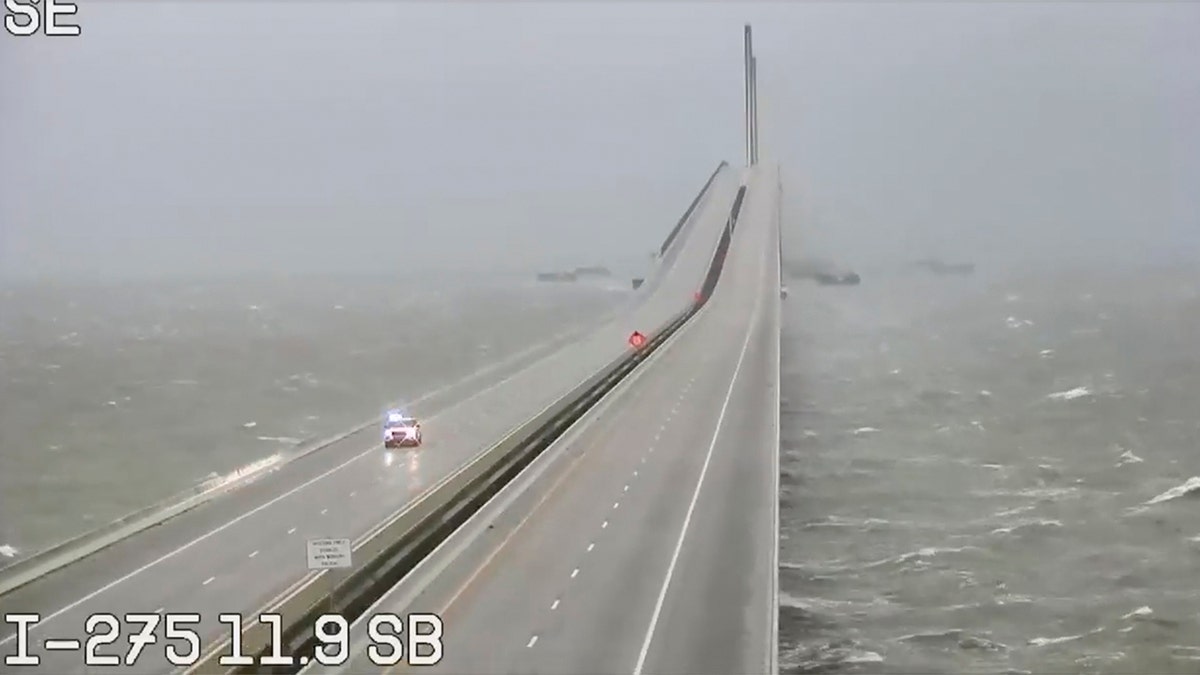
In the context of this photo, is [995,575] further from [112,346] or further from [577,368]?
[112,346]

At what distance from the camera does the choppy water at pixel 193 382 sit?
39.1m

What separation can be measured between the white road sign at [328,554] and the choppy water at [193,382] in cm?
1884

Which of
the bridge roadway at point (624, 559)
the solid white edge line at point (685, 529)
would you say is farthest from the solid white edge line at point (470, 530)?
the solid white edge line at point (685, 529)

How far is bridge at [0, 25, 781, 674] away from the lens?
638 inches

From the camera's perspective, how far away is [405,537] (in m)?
20.5

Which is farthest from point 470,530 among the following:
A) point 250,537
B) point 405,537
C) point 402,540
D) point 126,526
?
point 126,526

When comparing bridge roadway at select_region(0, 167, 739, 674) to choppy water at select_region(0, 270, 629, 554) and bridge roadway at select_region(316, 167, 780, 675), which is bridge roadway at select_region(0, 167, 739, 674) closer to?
bridge roadway at select_region(316, 167, 780, 675)

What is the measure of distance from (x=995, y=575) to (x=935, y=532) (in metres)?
3.80

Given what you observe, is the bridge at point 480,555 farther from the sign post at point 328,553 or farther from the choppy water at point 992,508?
the choppy water at point 992,508

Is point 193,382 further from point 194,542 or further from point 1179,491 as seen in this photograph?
point 1179,491

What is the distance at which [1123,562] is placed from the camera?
1148 inches

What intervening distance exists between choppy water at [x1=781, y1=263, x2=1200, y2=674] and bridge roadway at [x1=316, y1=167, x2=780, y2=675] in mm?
2529

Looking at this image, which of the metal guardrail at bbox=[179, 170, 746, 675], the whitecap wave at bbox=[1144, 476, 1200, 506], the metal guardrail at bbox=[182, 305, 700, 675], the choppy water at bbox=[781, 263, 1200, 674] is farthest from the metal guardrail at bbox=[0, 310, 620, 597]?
the whitecap wave at bbox=[1144, 476, 1200, 506]

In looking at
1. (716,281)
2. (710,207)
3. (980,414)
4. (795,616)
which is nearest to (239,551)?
(795,616)
